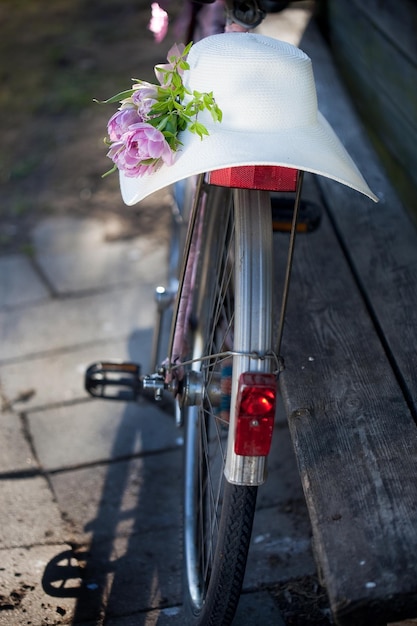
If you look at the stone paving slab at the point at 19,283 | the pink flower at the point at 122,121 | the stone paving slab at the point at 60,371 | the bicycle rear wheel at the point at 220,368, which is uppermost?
the pink flower at the point at 122,121

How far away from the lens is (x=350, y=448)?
1785mm

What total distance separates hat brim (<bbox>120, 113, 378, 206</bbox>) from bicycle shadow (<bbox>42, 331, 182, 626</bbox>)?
3.88 feet

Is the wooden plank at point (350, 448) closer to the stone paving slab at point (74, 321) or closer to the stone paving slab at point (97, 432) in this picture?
the stone paving slab at point (97, 432)

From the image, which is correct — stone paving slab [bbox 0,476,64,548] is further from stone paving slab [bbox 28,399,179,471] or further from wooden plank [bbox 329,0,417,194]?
wooden plank [bbox 329,0,417,194]

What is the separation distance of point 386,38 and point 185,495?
6.42 feet

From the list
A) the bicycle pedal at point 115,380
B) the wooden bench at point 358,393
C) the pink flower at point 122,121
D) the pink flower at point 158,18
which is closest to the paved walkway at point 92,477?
the bicycle pedal at point 115,380

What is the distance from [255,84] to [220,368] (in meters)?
0.69

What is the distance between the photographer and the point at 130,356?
11.1ft

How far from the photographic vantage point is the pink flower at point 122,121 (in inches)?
65.0

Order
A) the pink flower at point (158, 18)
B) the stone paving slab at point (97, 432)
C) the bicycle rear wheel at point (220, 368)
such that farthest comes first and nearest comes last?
1. the stone paving slab at point (97, 432)
2. the pink flower at point (158, 18)
3. the bicycle rear wheel at point (220, 368)

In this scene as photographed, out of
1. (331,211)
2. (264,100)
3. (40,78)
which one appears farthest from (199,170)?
(40,78)

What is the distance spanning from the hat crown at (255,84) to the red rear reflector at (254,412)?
50cm

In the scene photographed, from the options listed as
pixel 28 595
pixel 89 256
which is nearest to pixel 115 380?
pixel 28 595

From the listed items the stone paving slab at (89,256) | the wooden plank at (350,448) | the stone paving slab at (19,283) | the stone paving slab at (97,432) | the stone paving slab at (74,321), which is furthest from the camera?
the stone paving slab at (89,256)
